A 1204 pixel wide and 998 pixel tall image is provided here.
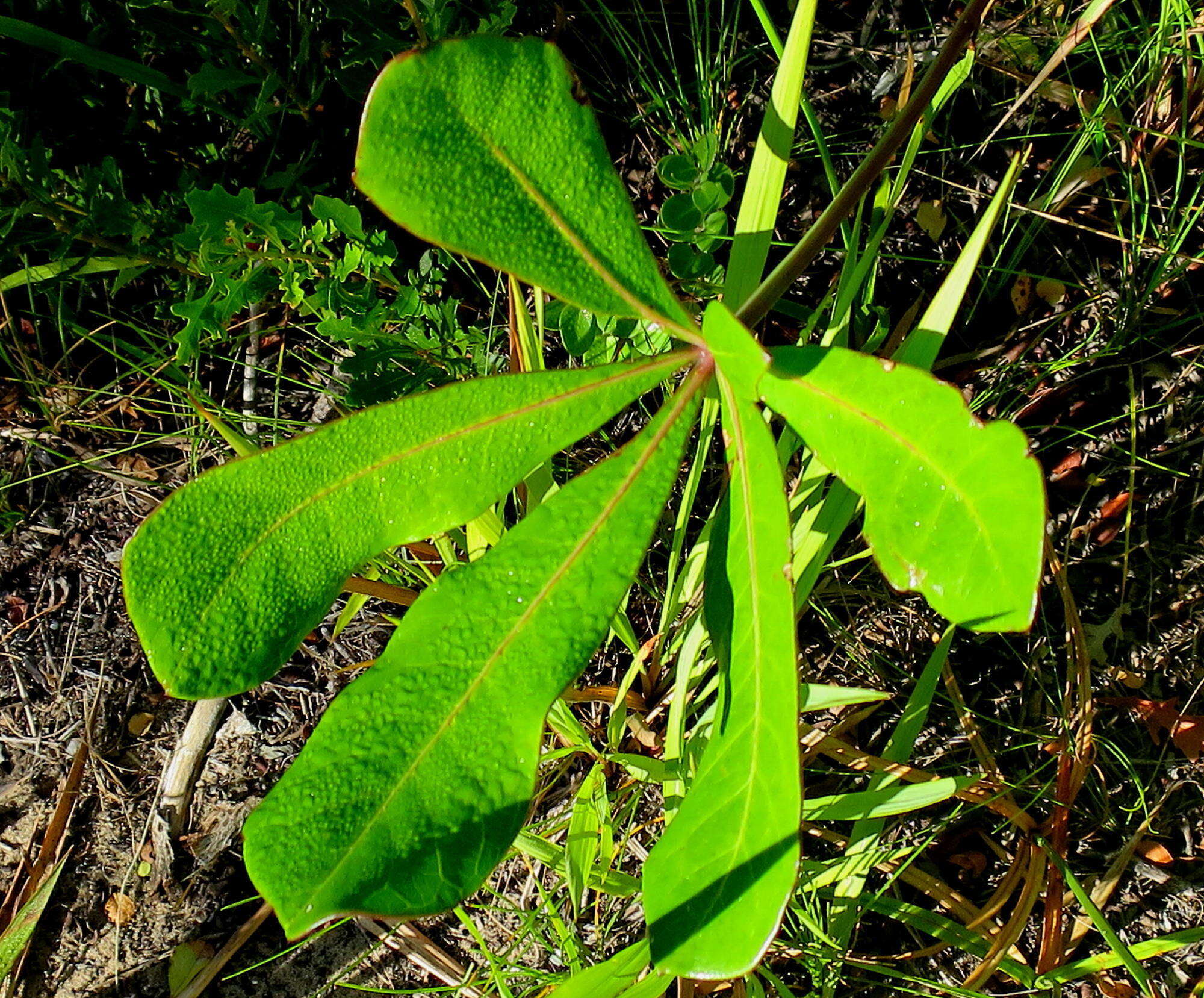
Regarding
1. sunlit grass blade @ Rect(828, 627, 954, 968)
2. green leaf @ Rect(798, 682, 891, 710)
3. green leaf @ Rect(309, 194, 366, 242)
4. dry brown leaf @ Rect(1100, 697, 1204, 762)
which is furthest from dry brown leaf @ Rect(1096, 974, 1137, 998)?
green leaf @ Rect(309, 194, 366, 242)

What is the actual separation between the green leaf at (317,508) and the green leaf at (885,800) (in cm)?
68

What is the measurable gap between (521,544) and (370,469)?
0.17 metres

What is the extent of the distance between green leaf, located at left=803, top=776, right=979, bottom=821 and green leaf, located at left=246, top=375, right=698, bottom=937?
0.59m

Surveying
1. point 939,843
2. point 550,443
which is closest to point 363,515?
point 550,443

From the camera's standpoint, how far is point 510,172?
2.84 ft

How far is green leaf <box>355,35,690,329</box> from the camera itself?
2.66 feet

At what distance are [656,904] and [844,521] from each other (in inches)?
21.9

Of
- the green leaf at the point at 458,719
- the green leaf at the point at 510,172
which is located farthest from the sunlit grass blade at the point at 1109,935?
the green leaf at the point at 510,172

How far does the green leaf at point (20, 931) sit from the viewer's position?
1.59 meters

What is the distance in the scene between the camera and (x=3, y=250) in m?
1.32

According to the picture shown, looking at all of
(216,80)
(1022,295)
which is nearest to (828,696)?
(1022,295)

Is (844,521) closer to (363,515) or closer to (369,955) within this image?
(363,515)

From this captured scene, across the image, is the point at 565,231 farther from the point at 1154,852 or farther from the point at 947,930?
the point at 1154,852

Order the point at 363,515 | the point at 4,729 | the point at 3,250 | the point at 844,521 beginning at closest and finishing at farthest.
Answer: the point at 363,515
the point at 844,521
the point at 3,250
the point at 4,729
